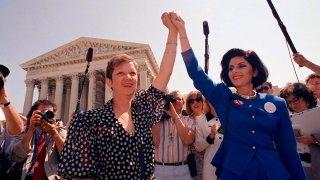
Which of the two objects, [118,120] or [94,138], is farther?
[118,120]

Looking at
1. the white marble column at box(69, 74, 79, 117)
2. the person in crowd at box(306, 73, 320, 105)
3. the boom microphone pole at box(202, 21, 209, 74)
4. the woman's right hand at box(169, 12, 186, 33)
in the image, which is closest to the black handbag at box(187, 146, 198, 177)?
the boom microphone pole at box(202, 21, 209, 74)

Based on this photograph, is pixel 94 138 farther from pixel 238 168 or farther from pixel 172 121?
pixel 172 121

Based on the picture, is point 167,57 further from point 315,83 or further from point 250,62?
point 315,83

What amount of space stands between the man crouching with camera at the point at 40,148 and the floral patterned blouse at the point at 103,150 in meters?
2.00

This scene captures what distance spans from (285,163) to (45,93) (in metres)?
42.0

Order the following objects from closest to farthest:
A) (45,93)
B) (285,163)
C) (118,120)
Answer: (118,120) < (285,163) < (45,93)

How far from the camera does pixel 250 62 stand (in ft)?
8.44

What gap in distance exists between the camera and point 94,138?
1908 millimetres

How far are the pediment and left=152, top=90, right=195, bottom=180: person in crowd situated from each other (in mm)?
34507

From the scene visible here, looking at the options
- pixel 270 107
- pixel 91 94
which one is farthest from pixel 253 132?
pixel 91 94

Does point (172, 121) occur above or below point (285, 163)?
above

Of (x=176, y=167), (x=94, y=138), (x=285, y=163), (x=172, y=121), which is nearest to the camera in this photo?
(x=94, y=138)

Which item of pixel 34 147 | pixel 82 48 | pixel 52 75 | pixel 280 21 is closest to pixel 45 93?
pixel 52 75

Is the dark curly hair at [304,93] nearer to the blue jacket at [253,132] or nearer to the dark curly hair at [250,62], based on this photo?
the dark curly hair at [250,62]
